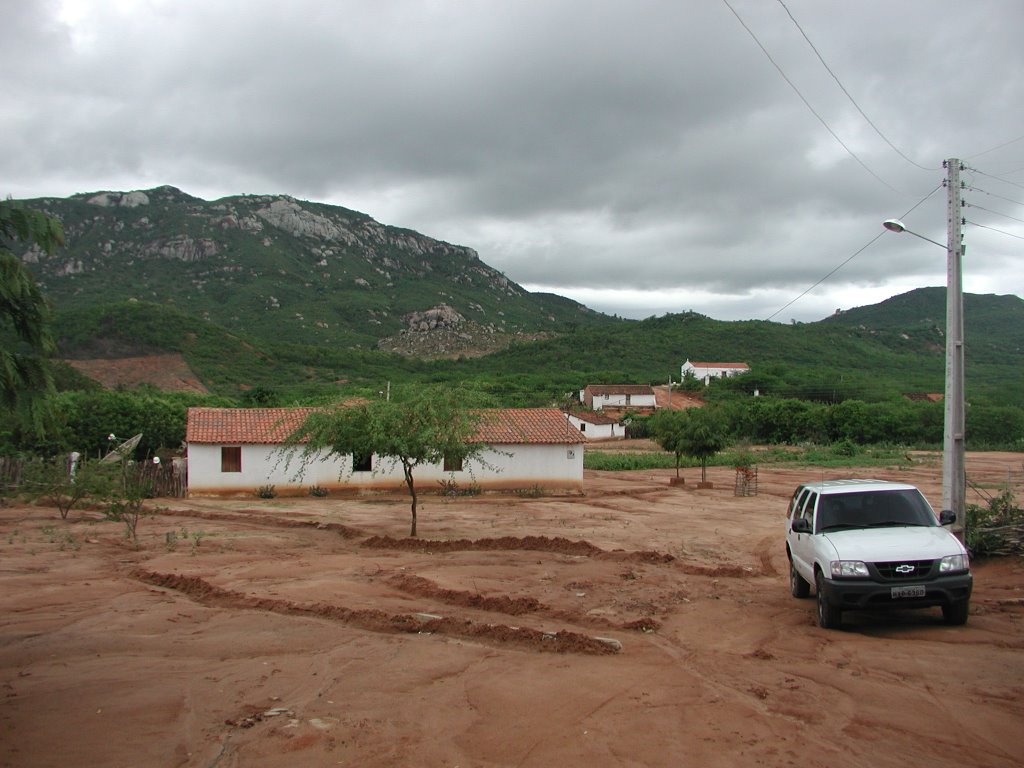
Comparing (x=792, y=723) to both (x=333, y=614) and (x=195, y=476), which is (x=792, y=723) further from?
(x=195, y=476)

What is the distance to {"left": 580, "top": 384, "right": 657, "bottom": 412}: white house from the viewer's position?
275ft

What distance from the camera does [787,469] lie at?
4869cm

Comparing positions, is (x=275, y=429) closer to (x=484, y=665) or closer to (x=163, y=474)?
(x=163, y=474)

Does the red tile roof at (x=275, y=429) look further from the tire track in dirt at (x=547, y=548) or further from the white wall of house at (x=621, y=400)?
the white wall of house at (x=621, y=400)

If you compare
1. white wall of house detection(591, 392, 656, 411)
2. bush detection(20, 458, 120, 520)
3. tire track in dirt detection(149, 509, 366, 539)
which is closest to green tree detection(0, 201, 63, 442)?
tire track in dirt detection(149, 509, 366, 539)

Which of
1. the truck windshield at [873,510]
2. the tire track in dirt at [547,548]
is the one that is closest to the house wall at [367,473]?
the tire track in dirt at [547,548]

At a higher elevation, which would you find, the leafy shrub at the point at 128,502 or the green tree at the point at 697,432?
the green tree at the point at 697,432

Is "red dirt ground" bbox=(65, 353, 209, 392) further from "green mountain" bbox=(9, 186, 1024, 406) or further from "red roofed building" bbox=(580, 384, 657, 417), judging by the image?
"red roofed building" bbox=(580, 384, 657, 417)

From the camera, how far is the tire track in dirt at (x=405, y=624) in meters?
8.80

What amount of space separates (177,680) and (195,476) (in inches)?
1020

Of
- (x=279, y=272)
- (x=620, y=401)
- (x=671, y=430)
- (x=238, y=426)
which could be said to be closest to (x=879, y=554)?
(x=238, y=426)

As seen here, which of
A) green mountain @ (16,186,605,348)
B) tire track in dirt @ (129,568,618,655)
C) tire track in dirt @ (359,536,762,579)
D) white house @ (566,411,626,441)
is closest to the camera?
tire track in dirt @ (129,568,618,655)

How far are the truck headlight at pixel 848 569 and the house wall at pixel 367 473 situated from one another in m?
21.6

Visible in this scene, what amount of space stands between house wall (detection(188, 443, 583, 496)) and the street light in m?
18.7
